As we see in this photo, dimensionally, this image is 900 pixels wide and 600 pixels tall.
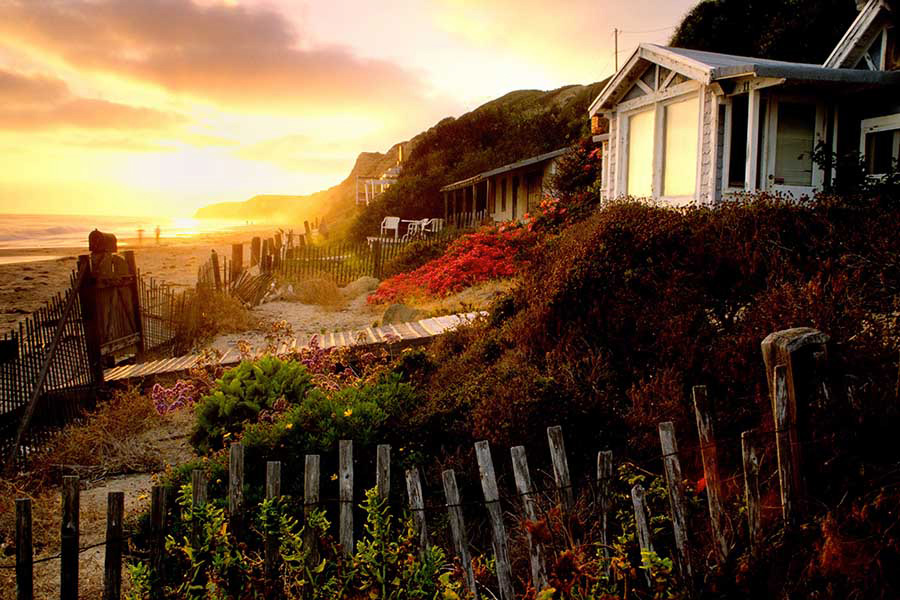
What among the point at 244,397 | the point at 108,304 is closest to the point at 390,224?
the point at 108,304

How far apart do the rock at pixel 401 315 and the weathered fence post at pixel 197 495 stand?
32.0 ft

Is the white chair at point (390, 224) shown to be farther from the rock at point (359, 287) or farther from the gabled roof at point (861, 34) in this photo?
the gabled roof at point (861, 34)

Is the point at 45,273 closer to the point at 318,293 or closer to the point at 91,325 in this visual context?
the point at 318,293

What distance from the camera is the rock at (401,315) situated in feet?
42.5

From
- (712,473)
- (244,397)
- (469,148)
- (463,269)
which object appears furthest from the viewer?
(469,148)

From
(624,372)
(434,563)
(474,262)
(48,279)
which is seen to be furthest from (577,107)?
(434,563)

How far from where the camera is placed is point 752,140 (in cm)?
1226

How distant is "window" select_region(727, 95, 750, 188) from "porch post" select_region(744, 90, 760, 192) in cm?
64

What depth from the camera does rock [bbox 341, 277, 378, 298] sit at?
61.9ft

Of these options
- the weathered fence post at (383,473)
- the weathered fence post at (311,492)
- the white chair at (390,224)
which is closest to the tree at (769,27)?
the white chair at (390,224)

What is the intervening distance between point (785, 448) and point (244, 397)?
480 cm

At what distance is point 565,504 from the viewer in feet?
10.0

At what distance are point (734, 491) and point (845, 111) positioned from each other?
12377 millimetres

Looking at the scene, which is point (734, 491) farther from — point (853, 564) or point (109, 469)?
point (109, 469)
